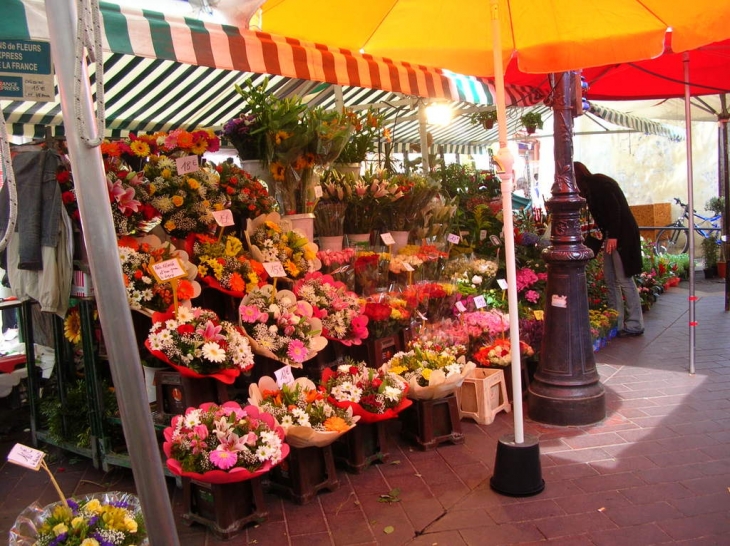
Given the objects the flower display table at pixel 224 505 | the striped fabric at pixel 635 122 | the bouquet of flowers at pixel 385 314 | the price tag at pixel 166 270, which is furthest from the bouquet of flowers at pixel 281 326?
the striped fabric at pixel 635 122

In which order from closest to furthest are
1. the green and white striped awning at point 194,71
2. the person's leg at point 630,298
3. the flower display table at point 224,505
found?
the green and white striped awning at point 194,71 < the flower display table at point 224,505 < the person's leg at point 630,298

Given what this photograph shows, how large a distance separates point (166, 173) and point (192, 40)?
1036 millimetres

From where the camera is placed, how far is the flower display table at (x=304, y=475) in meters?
3.37

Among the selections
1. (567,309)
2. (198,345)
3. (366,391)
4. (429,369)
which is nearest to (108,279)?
(198,345)

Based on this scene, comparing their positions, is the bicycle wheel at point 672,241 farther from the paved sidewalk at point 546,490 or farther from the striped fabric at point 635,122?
the paved sidewalk at point 546,490

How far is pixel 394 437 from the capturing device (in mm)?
4344

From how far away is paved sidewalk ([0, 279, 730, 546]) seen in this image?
3.04m

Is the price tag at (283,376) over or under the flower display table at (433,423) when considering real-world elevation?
over

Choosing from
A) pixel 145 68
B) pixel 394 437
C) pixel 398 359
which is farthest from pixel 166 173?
pixel 145 68

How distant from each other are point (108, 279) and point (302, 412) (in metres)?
1.78

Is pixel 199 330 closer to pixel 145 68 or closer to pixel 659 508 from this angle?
pixel 659 508

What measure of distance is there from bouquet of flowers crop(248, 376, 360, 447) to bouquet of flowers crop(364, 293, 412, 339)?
2.64 ft

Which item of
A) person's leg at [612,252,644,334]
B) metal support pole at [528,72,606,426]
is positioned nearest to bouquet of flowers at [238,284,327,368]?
metal support pole at [528,72,606,426]

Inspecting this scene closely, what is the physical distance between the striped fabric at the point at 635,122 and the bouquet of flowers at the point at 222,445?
7.92m
